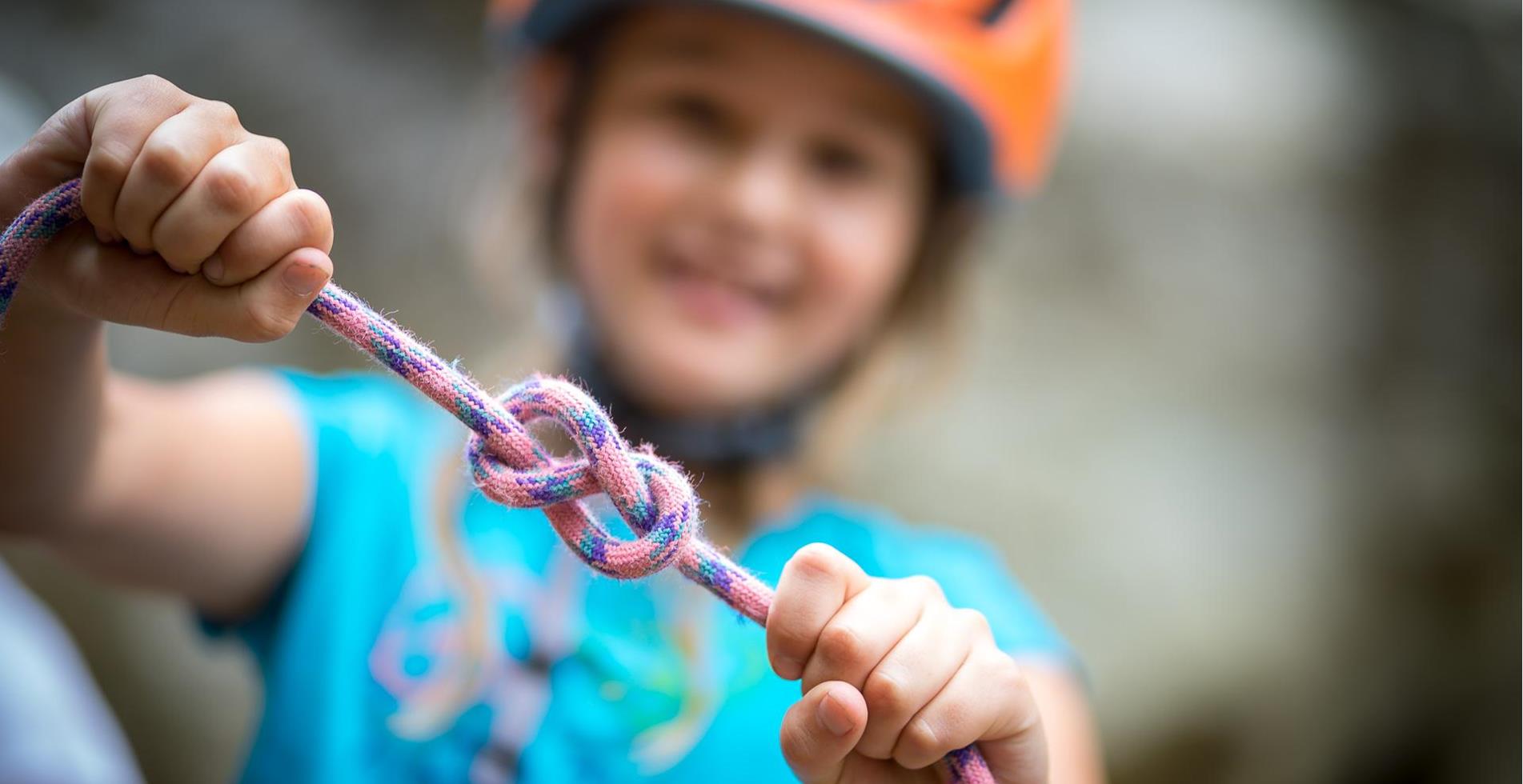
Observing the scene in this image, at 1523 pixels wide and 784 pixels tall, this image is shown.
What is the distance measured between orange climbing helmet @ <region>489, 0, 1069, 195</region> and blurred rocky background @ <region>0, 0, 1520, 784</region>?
46cm

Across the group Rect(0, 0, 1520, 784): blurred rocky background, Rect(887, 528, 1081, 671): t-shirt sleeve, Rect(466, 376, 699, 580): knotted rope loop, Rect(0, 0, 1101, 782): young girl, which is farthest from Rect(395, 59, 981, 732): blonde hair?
Rect(466, 376, 699, 580): knotted rope loop

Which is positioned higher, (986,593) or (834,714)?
(834,714)

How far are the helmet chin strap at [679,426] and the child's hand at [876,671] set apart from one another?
43 cm

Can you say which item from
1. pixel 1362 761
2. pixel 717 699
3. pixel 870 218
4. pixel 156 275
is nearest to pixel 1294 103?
pixel 1362 761

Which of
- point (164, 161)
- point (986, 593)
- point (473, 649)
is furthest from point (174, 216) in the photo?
point (986, 593)

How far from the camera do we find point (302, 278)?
1.03 feet

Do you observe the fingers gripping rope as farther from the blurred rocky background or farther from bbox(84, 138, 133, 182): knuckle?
the blurred rocky background

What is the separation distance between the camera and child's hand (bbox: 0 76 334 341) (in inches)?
11.9

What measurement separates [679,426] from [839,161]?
0.23 m

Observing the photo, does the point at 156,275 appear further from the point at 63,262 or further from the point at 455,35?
the point at 455,35

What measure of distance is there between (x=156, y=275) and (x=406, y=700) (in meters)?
0.38

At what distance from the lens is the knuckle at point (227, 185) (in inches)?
11.8

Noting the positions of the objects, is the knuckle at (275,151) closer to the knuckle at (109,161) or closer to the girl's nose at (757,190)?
the knuckle at (109,161)

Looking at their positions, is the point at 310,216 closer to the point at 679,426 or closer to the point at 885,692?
the point at 885,692
